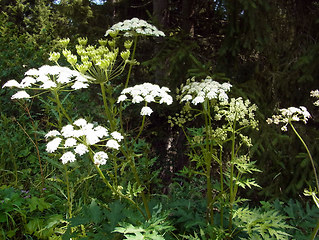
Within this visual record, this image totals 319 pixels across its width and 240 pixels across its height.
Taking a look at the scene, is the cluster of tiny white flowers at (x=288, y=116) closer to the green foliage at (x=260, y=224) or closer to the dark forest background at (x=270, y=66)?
the green foliage at (x=260, y=224)

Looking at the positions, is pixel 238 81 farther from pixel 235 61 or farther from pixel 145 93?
pixel 145 93

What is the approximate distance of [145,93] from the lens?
1983mm

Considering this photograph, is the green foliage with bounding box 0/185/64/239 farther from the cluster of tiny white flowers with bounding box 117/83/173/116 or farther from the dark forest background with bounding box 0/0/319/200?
the dark forest background with bounding box 0/0/319/200

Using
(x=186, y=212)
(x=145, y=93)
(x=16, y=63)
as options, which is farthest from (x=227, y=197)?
(x=16, y=63)

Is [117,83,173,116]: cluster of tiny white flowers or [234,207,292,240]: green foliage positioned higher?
[117,83,173,116]: cluster of tiny white flowers

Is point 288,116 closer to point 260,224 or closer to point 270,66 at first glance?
point 260,224

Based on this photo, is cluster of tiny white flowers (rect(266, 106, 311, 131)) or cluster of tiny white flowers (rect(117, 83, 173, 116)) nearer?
cluster of tiny white flowers (rect(266, 106, 311, 131))

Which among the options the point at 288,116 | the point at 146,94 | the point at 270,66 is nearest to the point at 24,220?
the point at 146,94

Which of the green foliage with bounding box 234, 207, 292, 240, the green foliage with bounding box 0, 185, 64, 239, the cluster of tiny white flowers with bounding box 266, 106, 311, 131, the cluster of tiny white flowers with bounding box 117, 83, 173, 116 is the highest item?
the cluster of tiny white flowers with bounding box 266, 106, 311, 131

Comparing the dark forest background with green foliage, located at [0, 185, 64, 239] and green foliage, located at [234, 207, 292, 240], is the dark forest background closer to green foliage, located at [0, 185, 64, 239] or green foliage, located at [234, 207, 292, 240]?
green foliage, located at [234, 207, 292, 240]

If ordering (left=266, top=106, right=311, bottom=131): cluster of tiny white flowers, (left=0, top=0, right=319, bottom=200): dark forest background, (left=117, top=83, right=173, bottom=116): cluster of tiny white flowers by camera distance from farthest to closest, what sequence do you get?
1. (left=0, top=0, right=319, bottom=200): dark forest background
2. (left=117, top=83, right=173, bottom=116): cluster of tiny white flowers
3. (left=266, top=106, right=311, bottom=131): cluster of tiny white flowers

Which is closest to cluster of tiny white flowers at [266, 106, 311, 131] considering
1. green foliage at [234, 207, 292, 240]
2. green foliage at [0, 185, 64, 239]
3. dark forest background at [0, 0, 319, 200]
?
green foliage at [234, 207, 292, 240]

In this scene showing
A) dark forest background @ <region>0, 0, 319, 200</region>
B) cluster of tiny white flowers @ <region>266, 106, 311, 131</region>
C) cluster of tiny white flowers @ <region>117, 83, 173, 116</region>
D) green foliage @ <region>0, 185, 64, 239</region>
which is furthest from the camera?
dark forest background @ <region>0, 0, 319, 200</region>

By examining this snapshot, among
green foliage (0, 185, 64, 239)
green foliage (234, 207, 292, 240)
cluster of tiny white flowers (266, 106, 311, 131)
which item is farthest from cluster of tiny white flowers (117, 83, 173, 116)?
green foliage (0, 185, 64, 239)
